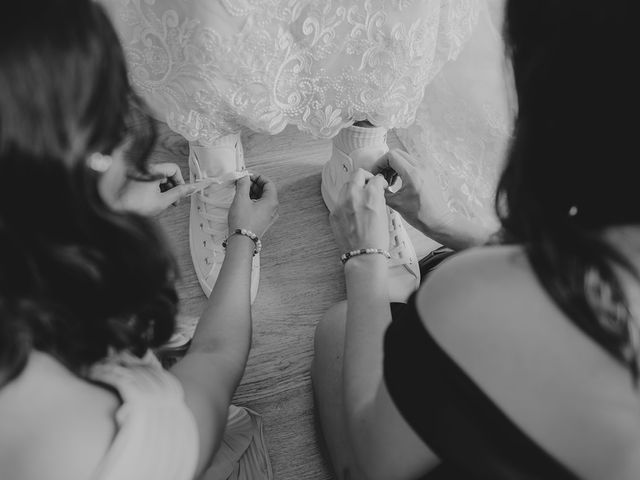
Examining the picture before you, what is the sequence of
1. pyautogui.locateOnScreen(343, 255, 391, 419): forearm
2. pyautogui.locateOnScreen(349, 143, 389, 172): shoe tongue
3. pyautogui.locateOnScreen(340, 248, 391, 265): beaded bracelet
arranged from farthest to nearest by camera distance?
pyautogui.locateOnScreen(349, 143, 389, 172): shoe tongue
pyautogui.locateOnScreen(340, 248, 391, 265): beaded bracelet
pyautogui.locateOnScreen(343, 255, 391, 419): forearm

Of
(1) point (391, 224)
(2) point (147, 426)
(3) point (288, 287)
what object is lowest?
(3) point (288, 287)

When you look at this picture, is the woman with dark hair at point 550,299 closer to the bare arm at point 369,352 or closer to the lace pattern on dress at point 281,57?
the bare arm at point 369,352

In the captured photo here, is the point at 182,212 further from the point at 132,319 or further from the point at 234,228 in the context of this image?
the point at 132,319

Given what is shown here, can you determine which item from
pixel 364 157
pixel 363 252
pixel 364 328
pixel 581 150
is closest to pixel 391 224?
pixel 364 157

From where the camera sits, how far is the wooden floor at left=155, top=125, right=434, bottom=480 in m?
0.94

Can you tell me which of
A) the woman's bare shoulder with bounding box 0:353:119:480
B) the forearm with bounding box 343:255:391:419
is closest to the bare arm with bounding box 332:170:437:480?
the forearm with bounding box 343:255:391:419

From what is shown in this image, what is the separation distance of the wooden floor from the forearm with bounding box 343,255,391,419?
311 millimetres

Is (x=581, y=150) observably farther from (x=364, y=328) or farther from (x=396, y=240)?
(x=396, y=240)

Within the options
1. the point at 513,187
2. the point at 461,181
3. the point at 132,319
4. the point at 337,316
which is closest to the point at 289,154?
the point at 461,181

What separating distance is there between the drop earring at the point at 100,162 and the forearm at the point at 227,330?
10.2 inches

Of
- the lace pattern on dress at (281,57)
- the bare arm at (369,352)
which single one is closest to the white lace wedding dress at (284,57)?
the lace pattern on dress at (281,57)

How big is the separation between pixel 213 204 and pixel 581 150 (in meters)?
0.76

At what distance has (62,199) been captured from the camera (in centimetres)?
38

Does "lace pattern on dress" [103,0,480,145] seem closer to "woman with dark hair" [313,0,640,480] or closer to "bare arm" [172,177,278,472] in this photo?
"bare arm" [172,177,278,472]
